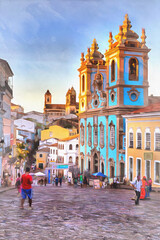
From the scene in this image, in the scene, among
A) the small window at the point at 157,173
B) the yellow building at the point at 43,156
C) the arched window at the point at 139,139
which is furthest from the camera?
the yellow building at the point at 43,156

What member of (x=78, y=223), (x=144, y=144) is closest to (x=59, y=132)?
(x=144, y=144)

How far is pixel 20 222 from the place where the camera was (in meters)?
10.1

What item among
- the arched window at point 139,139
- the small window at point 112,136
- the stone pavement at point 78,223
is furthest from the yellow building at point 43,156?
the stone pavement at point 78,223

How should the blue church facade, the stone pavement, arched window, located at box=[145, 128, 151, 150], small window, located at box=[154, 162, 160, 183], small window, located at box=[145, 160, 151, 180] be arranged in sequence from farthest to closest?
the blue church facade, arched window, located at box=[145, 128, 151, 150], small window, located at box=[145, 160, 151, 180], small window, located at box=[154, 162, 160, 183], the stone pavement

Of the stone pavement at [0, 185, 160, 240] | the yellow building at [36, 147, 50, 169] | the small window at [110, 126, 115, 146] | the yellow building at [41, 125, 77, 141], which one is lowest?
the stone pavement at [0, 185, 160, 240]

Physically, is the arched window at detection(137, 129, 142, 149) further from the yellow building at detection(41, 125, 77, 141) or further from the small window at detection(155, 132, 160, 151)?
the yellow building at detection(41, 125, 77, 141)

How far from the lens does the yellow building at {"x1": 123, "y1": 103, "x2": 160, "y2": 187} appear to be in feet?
102

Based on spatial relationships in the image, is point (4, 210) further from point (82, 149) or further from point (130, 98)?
point (82, 149)

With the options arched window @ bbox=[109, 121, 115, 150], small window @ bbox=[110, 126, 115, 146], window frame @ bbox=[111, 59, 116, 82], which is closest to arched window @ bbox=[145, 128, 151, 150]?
arched window @ bbox=[109, 121, 115, 150]

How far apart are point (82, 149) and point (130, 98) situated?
15.8 meters

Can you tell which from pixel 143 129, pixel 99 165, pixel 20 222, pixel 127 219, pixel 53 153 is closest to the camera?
pixel 20 222

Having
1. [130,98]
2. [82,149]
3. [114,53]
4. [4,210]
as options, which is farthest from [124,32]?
[4,210]

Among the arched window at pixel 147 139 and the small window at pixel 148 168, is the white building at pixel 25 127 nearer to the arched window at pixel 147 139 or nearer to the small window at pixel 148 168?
the arched window at pixel 147 139

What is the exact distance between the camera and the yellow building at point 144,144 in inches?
1219
